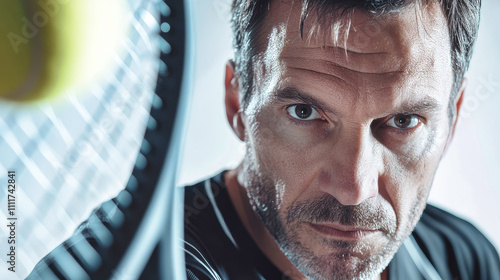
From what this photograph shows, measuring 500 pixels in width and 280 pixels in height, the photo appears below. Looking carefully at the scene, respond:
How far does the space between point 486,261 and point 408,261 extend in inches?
5.6

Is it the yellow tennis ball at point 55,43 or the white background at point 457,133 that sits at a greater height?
the yellow tennis ball at point 55,43

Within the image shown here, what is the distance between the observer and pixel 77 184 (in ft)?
1.63

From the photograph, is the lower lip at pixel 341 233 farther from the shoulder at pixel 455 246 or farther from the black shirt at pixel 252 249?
the shoulder at pixel 455 246

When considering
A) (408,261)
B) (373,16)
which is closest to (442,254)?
(408,261)

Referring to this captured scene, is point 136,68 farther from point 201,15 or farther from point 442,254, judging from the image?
point 442,254

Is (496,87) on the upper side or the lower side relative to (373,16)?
lower

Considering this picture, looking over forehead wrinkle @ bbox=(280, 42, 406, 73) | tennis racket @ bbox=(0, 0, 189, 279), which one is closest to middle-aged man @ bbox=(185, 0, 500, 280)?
forehead wrinkle @ bbox=(280, 42, 406, 73)

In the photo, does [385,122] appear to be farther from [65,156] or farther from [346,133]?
[65,156]

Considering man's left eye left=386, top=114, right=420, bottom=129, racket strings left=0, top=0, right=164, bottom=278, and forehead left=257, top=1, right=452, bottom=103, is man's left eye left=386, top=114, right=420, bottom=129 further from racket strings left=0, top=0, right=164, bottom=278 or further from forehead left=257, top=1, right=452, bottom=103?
racket strings left=0, top=0, right=164, bottom=278

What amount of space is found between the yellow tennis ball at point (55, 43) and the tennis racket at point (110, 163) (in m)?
0.02

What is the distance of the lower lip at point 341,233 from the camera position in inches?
18.9

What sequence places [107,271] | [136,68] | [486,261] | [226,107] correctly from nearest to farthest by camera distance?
[107,271] < [136,68] < [226,107] < [486,261]

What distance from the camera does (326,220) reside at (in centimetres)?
47

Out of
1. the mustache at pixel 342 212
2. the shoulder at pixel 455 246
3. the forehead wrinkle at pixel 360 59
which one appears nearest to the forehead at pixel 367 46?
the forehead wrinkle at pixel 360 59
